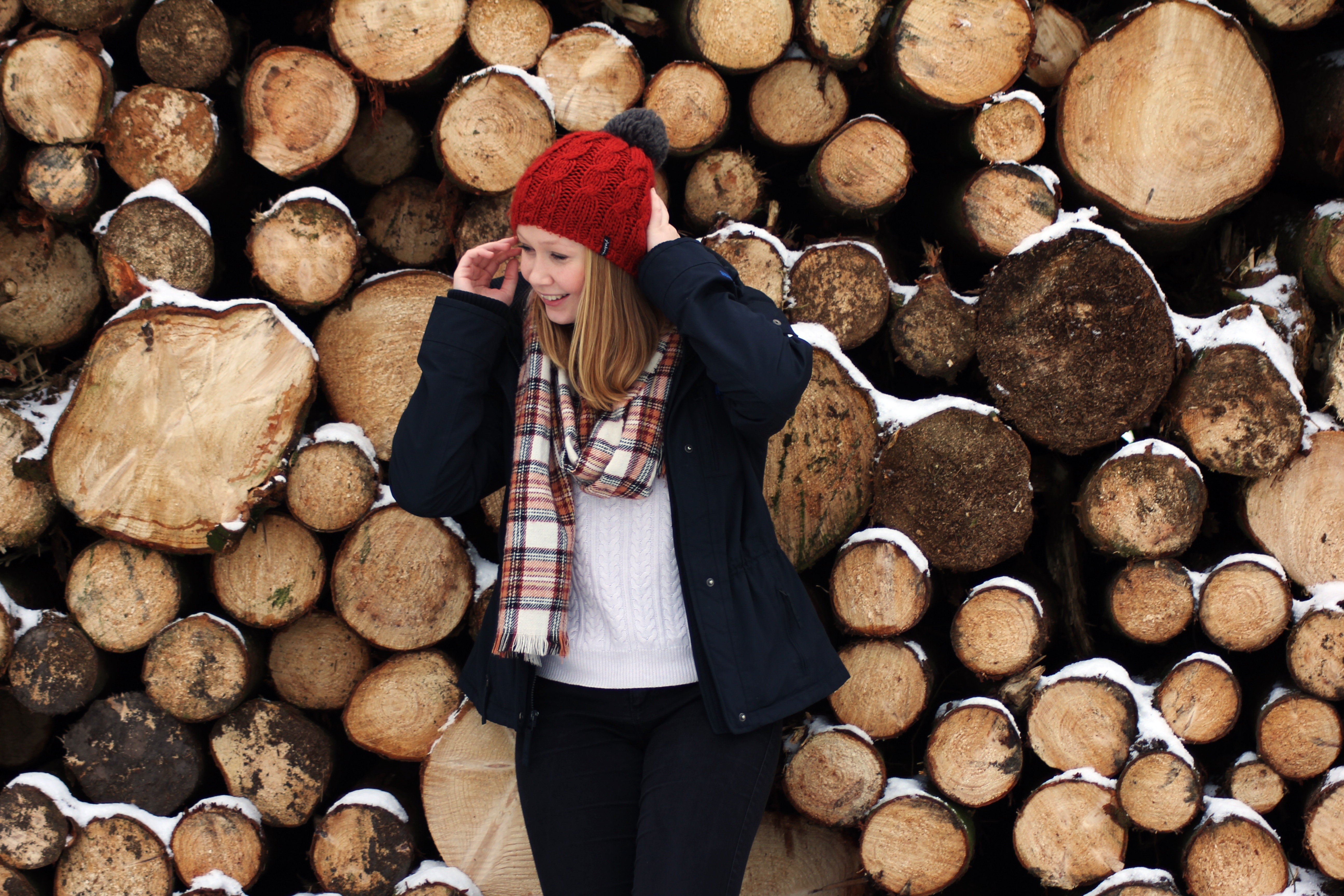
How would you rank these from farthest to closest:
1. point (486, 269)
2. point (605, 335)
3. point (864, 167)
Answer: point (864, 167), point (486, 269), point (605, 335)

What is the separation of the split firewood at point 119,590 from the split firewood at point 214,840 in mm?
513

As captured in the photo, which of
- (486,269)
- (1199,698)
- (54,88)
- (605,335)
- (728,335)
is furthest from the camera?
(1199,698)

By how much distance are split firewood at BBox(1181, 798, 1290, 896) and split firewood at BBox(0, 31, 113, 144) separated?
348cm

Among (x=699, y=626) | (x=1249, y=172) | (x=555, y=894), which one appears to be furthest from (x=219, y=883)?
(x=1249, y=172)

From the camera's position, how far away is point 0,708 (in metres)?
2.41

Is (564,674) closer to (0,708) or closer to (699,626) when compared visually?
(699,626)

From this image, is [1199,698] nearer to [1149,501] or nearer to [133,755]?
[1149,501]

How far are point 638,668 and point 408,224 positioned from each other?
5.10ft

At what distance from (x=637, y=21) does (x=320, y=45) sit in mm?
971

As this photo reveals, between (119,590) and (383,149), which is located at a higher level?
(383,149)

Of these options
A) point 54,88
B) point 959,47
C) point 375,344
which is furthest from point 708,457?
point 54,88

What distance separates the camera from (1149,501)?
2.21 m

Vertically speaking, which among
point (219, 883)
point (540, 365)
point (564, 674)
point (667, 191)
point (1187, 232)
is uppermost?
point (1187, 232)

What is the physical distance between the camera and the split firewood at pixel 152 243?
2191 millimetres
